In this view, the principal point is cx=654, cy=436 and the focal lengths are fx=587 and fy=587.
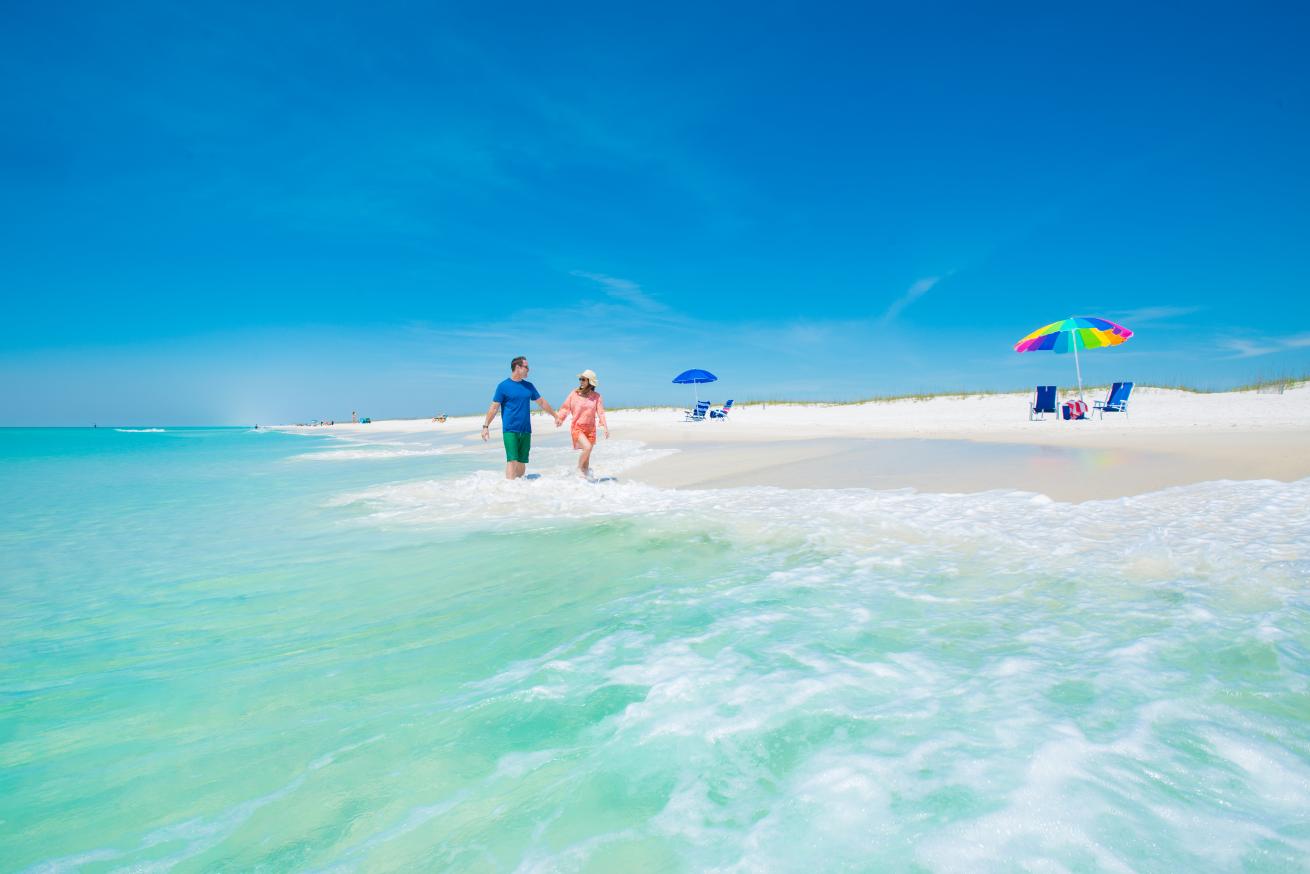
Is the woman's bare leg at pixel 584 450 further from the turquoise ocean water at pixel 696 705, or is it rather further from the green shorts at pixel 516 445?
the turquoise ocean water at pixel 696 705

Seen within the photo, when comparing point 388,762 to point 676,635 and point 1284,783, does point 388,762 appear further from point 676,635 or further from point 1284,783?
point 1284,783

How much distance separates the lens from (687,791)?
2188 millimetres

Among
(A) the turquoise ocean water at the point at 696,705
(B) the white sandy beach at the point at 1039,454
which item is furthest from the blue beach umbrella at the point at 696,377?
(A) the turquoise ocean water at the point at 696,705

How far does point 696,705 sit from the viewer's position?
2.77 metres

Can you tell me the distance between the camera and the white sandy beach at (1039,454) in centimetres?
805

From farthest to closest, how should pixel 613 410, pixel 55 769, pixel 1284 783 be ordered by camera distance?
pixel 613 410 → pixel 55 769 → pixel 1284 783

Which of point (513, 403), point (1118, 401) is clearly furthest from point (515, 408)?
→ point (1118, 401)

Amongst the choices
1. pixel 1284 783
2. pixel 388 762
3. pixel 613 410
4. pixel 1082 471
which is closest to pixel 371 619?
pixel 388 762

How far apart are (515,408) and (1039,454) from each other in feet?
32.0

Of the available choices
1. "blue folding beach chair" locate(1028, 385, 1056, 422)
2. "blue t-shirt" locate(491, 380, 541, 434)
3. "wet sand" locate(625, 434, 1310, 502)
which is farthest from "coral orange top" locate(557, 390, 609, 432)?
"blue folding beach chair" locate(1028, 385, 1056, 422)

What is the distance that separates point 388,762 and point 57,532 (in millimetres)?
9600

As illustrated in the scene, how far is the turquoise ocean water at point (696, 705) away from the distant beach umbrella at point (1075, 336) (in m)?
16.5

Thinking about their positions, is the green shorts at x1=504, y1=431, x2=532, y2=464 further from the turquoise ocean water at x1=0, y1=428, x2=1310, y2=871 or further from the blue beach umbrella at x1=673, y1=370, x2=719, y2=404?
the blue beach umbrella at x1=673, y1=370, x2=719, y2=404

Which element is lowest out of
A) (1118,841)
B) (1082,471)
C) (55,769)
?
(55,769)
